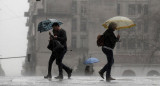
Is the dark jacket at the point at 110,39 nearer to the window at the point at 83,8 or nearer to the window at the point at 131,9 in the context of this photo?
the window at the point at 83,8

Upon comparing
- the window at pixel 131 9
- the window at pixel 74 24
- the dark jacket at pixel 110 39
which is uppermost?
the dark jacket at pixel 110 39

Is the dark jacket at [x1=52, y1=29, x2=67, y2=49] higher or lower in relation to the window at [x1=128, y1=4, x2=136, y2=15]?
higher

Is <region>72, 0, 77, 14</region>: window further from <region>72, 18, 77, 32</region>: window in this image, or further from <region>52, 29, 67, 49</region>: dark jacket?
<region>52, 29, 67, 49</region>: dark jacket

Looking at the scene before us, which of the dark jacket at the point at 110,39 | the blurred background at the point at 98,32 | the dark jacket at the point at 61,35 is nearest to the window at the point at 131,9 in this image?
the blurred background at the point at 98,32

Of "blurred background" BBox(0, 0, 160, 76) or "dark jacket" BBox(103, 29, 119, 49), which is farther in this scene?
"blurred background" BBox(0, 0, 160, 76)

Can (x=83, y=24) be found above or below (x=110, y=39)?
below

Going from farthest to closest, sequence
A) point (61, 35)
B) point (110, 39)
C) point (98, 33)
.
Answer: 1. point (98, 33)
2. point (61, 35)
3. point (110, 39)

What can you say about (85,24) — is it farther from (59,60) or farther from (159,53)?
(59,60)

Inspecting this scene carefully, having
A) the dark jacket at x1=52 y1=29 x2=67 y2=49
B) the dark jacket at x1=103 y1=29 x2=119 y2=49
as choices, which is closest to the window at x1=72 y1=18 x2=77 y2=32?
the dark jacket at x1=52 y1=29 x2=67 y2=49

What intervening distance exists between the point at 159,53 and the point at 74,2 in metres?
13.7

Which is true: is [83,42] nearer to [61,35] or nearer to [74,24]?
[74,24]

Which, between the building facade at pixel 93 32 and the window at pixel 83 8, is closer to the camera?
the building facade at pixel 93 32

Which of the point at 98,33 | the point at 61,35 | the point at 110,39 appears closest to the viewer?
the point at 110,39

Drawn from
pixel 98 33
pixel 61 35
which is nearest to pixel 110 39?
pixel 61 35
